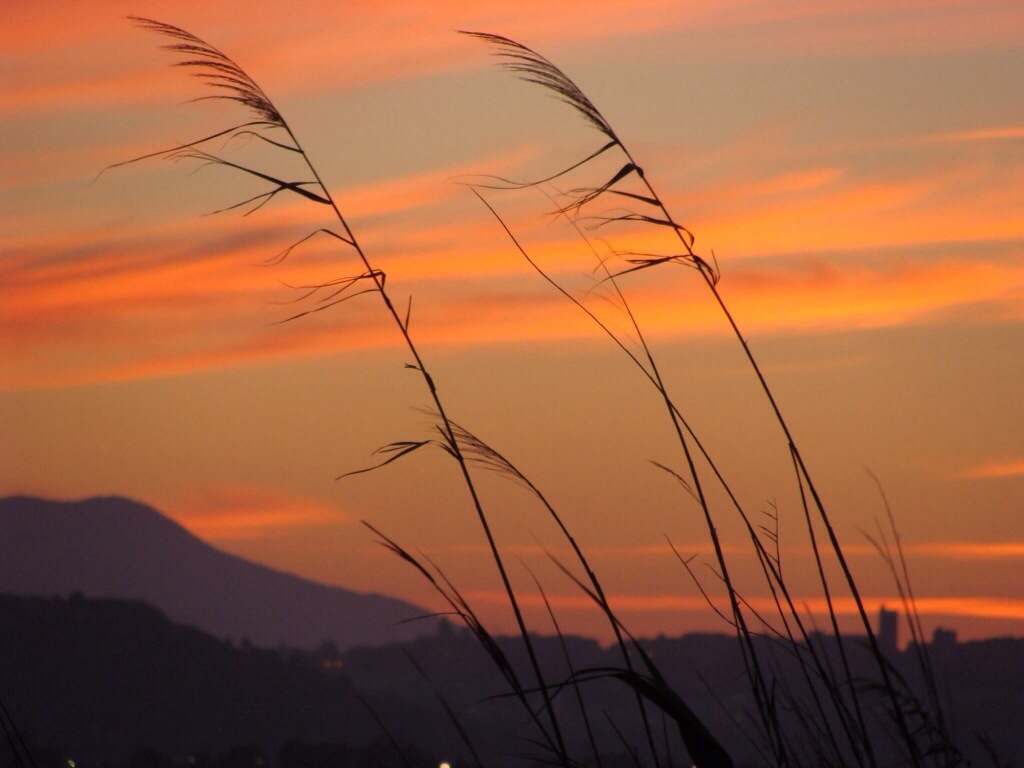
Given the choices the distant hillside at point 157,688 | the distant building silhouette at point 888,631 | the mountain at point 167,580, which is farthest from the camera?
the mountain at point 167,580

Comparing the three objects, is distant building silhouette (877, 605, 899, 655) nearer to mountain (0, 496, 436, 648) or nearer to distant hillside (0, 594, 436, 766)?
distant hillside (0, 594, 436, 766)

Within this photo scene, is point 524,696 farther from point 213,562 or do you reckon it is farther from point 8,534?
point 213,562

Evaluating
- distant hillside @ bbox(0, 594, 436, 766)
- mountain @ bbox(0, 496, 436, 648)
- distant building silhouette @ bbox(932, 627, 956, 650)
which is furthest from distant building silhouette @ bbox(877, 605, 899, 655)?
mountain @ bbox(0, 496, 436, 648)

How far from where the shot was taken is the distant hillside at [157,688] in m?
75.7

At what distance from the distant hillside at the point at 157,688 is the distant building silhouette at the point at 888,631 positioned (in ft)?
238

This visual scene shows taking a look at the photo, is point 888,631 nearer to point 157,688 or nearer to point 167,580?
point 157,688

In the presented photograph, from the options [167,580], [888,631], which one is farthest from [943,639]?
[167,580]

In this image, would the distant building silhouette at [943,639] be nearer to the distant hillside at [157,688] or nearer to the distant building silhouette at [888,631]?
the distant building silhouette at [888,631]

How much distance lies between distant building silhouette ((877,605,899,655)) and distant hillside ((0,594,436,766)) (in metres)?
72.7

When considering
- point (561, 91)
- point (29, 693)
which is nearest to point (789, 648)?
point (561, 91)

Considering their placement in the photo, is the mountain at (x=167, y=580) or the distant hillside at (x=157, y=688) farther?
the mountain at (x=167, y=580)

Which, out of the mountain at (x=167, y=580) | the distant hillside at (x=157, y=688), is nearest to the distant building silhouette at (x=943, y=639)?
the distant hillside at (x=157, y=688)

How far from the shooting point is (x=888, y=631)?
9.10 ft

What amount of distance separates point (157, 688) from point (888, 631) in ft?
311
